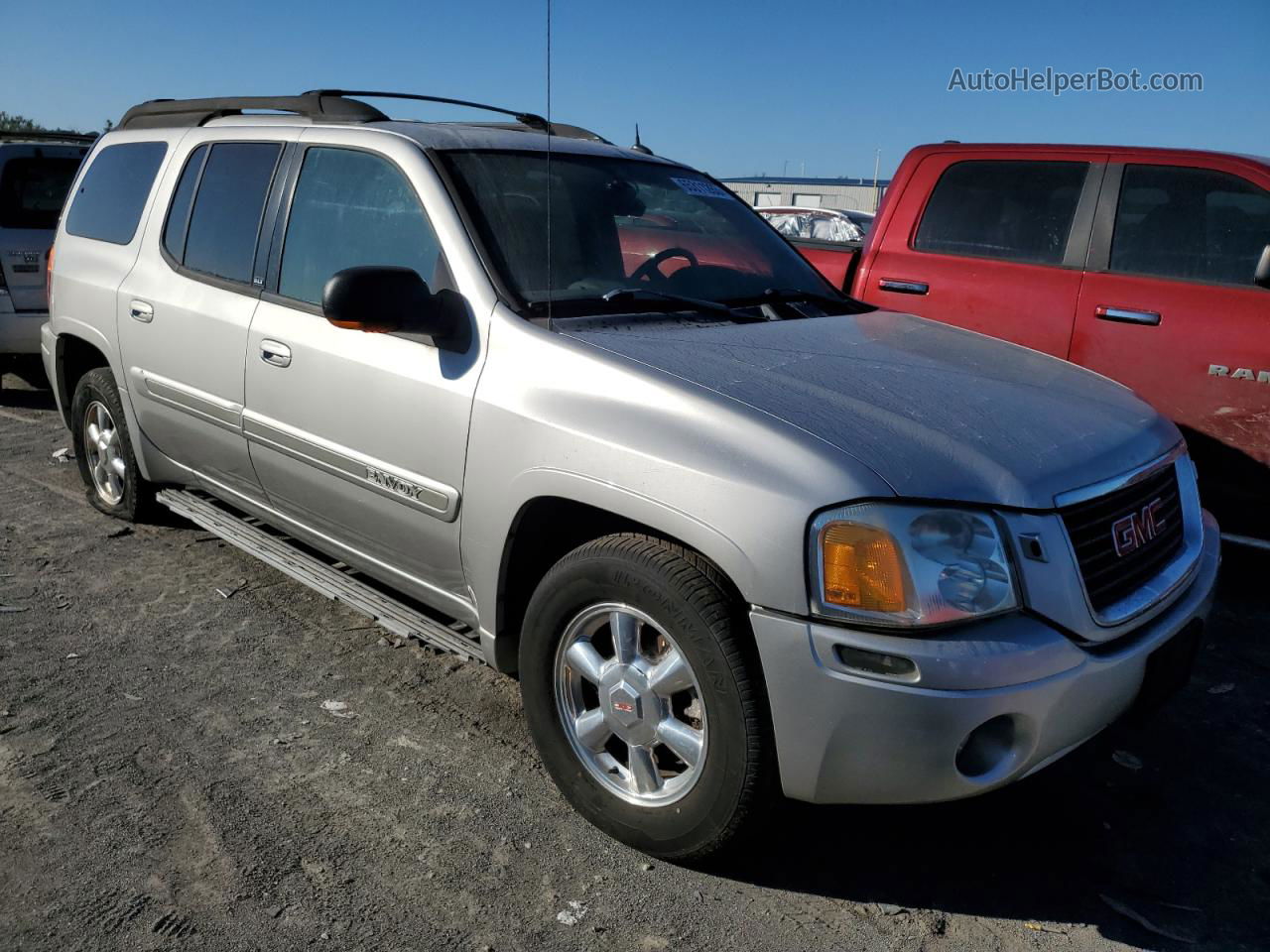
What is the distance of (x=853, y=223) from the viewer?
722 inches

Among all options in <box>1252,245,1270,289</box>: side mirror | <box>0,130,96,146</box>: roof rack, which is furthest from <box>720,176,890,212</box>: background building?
<box>1252,245,1270,289</box>: side mirror

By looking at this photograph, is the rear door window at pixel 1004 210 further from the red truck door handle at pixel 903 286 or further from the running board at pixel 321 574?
the running board at pixel 321 574

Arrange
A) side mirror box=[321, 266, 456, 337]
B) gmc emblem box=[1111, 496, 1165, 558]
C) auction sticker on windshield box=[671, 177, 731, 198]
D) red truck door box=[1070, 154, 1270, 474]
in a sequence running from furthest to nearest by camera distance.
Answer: red truck door box=[1070, 154, 1270, 474] → auction sticker on windshield box=[671, 177, 731, 198] → side mirror box=[321, 266, 456, 337] → gmc emblem box=[1111, 496, 1165, 558]

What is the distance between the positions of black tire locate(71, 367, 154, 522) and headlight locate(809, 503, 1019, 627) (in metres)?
3.52

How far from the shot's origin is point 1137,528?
8.93ft

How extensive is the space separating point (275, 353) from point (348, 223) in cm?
49

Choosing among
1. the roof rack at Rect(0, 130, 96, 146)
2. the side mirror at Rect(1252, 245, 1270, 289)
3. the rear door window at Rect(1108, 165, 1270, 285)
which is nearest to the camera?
the side mirror at Rect(1252, 245, 1270, 289)

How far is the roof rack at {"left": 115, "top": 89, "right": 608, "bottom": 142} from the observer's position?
3.83 m

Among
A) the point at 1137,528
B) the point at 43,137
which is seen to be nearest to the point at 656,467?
the point at 1137,528

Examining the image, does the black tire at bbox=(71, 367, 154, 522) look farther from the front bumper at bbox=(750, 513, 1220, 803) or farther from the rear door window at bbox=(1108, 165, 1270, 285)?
the rear door window at bbox=(1108, 165, 1270, 285)

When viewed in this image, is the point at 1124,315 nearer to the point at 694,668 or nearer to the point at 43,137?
the point at 694,668

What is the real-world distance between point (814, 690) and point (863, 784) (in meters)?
0.25

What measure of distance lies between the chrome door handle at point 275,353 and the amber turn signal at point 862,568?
2.04 m

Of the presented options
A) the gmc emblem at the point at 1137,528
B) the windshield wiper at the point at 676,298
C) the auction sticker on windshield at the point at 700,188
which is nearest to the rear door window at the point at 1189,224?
the auction sticker on windshield at the point at 700,188
